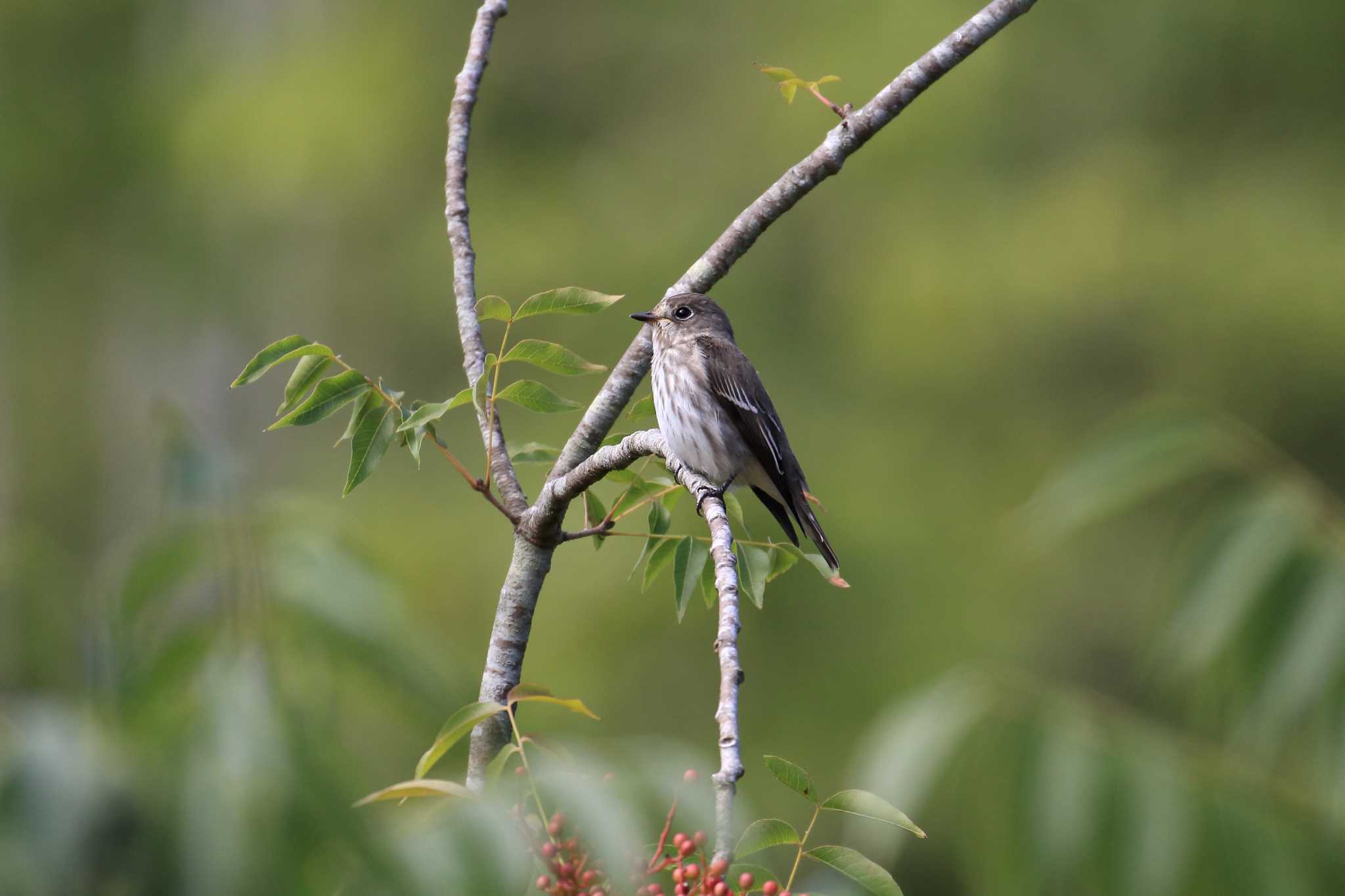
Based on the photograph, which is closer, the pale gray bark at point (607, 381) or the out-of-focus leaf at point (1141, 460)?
the pale gray bark at point (607, 381)

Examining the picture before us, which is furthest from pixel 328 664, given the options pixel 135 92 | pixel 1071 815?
pixel 135 92

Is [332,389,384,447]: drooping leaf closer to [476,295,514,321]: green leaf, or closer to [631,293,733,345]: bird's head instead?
[476,295,514,321]: green leaf

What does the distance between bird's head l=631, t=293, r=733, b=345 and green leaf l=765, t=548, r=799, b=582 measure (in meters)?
1.76

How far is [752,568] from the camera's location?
2330 millimetres

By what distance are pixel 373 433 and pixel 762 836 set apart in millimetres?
1087

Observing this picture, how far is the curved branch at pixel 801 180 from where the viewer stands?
8.27 ft

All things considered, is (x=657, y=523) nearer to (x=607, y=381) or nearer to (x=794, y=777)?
(x=607, y=381)

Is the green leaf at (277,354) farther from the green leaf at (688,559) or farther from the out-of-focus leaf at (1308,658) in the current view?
the out-of-focus leaf at (1308,658)

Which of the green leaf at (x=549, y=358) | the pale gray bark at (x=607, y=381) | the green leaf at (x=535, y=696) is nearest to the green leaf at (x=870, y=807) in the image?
the green leaf at (x=535, y=696)

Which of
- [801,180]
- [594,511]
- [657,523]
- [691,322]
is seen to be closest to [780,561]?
[657,523]

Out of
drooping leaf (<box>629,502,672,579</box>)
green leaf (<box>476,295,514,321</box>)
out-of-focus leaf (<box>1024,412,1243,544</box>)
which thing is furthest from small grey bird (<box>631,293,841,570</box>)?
green leaf (<box>476,295,514,321</box>)

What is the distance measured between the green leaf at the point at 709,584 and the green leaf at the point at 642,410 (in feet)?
1.00

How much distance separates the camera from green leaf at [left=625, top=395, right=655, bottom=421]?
256 centimetres

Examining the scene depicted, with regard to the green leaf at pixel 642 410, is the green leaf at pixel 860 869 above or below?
below
